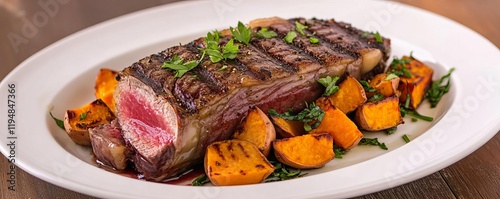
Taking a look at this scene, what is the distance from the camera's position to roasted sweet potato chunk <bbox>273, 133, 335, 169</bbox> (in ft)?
9.99

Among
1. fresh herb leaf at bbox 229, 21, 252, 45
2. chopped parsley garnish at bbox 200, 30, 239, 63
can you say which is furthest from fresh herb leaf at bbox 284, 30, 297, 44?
chopped parsley garnish at bbox 200, 30, 239, 63

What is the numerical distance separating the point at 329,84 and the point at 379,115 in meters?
0.31

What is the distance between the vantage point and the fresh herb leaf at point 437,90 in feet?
12.4

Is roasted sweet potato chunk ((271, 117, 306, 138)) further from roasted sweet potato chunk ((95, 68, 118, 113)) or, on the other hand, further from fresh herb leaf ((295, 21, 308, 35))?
roasted sweet potato chunk ((95, 68, 118, 113))

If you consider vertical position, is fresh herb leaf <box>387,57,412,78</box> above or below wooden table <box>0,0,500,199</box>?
above

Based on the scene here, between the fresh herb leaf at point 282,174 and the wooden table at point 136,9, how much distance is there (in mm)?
355

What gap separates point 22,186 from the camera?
306cm

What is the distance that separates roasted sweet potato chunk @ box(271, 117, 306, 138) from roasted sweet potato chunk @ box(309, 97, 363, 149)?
0.30 feet

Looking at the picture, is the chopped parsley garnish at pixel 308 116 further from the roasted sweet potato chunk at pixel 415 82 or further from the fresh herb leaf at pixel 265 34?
the roasted sweet potato chunk at pixel 415 82

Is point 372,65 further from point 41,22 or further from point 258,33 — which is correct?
point 41,22

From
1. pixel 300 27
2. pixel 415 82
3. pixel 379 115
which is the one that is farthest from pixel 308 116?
pixel 415 82

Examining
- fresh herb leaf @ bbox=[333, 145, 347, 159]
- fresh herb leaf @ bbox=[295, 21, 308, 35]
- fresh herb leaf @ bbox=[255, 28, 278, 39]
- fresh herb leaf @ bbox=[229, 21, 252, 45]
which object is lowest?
fresh herb leaf @ bbox=[333, 145, 347, 159]

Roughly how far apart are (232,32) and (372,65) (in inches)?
32.1

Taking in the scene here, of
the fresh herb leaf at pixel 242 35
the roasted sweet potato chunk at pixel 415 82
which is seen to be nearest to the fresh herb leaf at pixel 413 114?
the roasted sweet potato chunk at pixel 415 82
